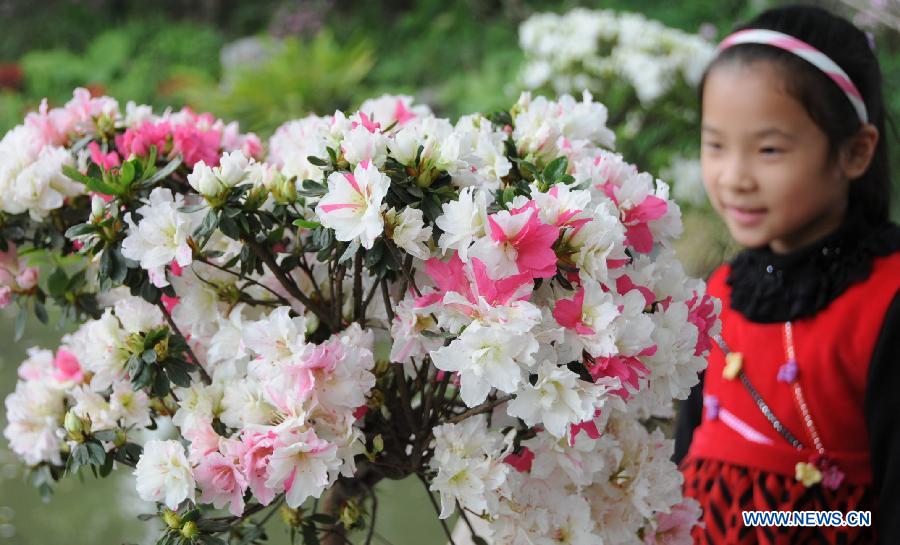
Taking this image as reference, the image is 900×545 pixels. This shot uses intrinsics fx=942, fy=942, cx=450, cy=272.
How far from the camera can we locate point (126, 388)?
1035mm

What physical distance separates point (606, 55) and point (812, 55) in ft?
6.38

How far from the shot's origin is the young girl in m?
1.42

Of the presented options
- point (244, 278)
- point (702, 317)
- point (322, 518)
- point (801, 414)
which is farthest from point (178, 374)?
point (801, 414)

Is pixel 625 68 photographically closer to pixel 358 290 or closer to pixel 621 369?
pixel 358 290

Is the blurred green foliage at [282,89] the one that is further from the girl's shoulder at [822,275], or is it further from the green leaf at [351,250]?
the green leaf at [351,250]

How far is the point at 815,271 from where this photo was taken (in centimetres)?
151

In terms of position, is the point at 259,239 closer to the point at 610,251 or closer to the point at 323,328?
the point at 323,328

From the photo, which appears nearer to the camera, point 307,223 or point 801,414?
point 307,223

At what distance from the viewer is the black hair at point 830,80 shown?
1437 millimetres

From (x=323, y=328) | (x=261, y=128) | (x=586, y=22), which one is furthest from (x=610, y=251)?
(x=261, y=128)

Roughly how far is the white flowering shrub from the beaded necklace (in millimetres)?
1668

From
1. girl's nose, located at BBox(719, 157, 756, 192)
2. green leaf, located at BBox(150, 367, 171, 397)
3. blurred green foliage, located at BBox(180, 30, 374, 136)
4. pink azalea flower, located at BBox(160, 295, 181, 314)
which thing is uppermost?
girl's nose, located at BBox(719, 157, 756, 192)

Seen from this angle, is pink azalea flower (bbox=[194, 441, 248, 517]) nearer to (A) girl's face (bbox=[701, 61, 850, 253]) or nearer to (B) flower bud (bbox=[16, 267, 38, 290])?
(B) flower bud (bbox=[16, 267, 38, 290])

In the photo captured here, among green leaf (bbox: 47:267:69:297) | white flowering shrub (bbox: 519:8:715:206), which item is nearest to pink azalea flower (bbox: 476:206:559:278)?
green leaf (bbox: 47:267:69:297)
